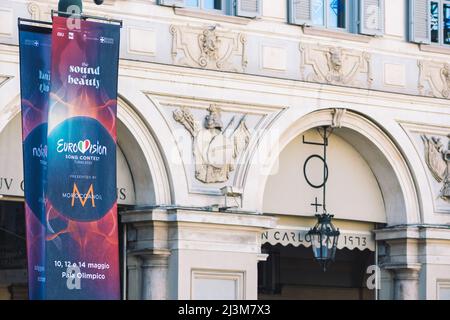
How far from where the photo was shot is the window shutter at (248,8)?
23062mm

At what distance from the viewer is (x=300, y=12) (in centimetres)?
2375

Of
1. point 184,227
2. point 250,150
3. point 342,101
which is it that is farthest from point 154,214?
point 342,101

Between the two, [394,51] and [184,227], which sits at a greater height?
[394,51]

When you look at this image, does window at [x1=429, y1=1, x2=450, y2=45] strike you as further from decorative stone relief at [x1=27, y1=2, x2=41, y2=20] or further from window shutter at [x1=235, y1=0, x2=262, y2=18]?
decorative stone relief at [x1=27, y1=2, x2=41, y2=20]

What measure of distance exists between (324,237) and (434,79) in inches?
126

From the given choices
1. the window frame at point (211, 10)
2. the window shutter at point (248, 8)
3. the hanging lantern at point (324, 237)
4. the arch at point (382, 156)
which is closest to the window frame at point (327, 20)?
the window shutter at point (248, 8)

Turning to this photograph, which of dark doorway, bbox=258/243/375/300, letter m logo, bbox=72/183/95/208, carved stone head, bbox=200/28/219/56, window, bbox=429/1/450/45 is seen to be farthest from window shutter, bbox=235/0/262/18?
letter m logo, bbox=72/183/95/208

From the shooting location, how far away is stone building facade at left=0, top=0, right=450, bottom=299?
22219 millimetres

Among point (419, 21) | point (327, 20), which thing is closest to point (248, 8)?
point (327, 20)

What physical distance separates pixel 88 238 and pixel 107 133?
1.23m

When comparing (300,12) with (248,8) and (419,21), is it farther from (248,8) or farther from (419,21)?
(419,21)

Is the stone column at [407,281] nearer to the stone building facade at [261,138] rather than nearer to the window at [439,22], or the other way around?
the stone building facade at [261,138]

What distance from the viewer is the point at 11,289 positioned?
25062 mm

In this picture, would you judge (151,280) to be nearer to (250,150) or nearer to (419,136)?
(250,150)
